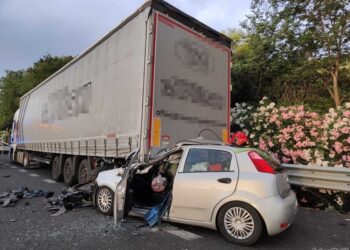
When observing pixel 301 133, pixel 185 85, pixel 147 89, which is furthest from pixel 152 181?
pixel 301 133

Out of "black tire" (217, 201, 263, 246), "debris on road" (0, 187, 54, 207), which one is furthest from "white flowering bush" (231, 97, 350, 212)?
"debris on road" (0, 187, 54, 207)

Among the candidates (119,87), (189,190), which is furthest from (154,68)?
(189,190)

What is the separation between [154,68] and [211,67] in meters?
1.73

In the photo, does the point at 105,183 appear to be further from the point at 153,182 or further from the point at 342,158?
the point at 342,158

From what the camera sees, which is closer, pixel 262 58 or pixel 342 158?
pixel 342 158

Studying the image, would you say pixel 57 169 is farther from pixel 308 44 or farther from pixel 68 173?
pixel 308 44

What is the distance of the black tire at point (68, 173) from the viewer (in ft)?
30.5

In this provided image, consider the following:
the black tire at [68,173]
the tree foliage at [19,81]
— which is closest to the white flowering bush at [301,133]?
the black tire at [68,173]

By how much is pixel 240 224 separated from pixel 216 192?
1.74 feet

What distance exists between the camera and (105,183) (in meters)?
5.77

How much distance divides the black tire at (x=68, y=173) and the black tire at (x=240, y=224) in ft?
19.7

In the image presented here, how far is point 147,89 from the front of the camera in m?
5.98

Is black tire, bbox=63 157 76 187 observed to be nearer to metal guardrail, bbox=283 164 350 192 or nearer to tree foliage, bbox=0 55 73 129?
metal guardrail, bbox=283 164 350 192

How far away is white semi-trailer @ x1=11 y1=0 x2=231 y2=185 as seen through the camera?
20.0 feet
